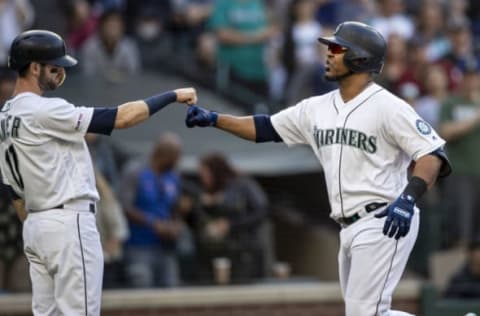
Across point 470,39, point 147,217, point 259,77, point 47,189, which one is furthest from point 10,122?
point 470,39

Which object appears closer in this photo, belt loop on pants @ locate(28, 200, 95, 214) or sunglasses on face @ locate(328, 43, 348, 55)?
belt loop on pants @ locate(28, 200, 95, 214)

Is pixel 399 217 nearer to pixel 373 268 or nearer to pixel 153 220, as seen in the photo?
pixel 373 268

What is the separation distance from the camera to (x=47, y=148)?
7.73 metres

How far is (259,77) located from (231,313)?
326 cm

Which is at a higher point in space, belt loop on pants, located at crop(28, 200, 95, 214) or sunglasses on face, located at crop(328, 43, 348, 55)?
sunglasses on face, located at crop(328, 43, 348, 55)

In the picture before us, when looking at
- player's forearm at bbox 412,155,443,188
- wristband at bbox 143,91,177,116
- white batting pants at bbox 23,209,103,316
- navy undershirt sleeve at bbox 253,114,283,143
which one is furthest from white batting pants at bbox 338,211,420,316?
white batting pants at bbox 23,209,103,316

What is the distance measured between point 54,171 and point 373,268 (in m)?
1.90

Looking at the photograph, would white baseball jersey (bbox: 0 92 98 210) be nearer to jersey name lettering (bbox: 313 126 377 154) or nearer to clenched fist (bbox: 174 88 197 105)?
clenched fist (bbox: 174 88 197 105)

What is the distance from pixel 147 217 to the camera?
11344 millimetres

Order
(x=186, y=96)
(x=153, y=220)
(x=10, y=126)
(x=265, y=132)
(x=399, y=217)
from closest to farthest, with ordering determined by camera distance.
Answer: (x=399, y=217) → (x=10, y=126) → (x=186, y=96) → (x=265, y=132) → (x=153, y=220)

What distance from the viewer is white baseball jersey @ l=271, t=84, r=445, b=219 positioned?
7.76 meters

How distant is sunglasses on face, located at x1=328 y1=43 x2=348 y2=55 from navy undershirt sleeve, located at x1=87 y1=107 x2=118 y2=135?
1.35 m

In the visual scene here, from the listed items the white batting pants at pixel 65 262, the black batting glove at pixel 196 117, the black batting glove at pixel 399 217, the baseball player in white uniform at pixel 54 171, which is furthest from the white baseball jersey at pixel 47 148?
the black batting glove at pixel 399 217

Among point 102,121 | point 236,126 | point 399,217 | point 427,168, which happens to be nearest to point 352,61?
point 427,168
